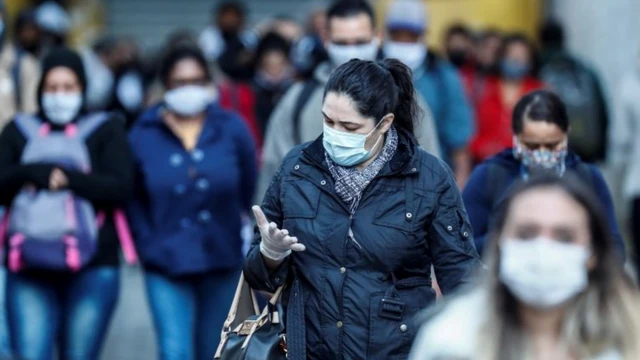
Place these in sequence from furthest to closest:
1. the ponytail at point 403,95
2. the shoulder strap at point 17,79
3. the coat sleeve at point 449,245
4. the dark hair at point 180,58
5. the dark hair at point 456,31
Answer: the dark hair at point 456,31, the shoulder strap at point 17,79, the dark hair at point 180,58, the ponytail at point 403,95, the coat sleeve at point 449,245

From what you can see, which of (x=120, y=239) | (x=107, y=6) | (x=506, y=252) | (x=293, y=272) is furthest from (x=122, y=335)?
(x=107, y=6)

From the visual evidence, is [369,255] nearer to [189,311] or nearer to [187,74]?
[189,311]

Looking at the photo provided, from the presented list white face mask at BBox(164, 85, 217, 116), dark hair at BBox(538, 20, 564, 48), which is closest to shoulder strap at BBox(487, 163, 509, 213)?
white face mask at BBox(164, 85, 217, 116)

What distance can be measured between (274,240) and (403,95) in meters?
0.80

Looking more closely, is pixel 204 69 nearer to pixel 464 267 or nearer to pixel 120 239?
pixel 120 239

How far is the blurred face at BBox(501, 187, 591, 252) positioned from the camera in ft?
14.1

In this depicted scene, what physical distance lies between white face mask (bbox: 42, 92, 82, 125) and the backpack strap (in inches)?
2.2

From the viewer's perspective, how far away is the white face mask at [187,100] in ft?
26.5

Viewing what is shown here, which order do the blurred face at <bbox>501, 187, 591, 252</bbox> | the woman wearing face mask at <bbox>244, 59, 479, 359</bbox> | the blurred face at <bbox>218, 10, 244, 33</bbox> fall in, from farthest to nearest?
the blurred face at <bbox>218, 10, 244, 33</bbox> → the woman wearing face mask at <bbox>244, 59, 479, 359</bbox> → the blurred face at <bbox>501, 187, 591, 252</bbox>

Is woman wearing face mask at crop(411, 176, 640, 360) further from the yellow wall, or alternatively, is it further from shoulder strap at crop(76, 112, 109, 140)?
the yellow wall

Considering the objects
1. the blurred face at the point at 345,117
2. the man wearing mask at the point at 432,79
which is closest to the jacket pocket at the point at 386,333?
the blurred face at the point at 345,117

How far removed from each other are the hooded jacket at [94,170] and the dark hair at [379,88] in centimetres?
222

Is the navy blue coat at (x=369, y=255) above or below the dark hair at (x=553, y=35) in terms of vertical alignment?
above

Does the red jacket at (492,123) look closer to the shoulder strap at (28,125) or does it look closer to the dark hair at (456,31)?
the dark hair at (456,31)
